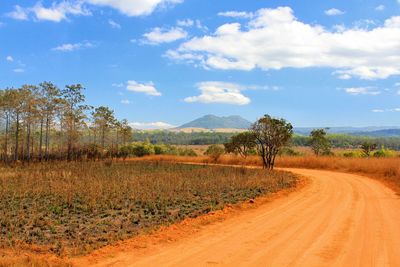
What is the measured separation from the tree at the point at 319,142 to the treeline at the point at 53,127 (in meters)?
27.8

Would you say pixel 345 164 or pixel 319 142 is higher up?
pixel 319 142

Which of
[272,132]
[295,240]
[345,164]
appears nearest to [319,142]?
[345,164]

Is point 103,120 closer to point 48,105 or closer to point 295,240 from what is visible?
point 48,105

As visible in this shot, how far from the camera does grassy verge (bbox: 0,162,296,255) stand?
8539 mm

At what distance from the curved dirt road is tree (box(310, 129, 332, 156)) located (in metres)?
39.6

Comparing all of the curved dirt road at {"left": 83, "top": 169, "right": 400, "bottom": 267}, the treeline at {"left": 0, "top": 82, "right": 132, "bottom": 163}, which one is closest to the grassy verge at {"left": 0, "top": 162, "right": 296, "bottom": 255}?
the curved dirt road at {"left": 83, "top": 169, "right": 400, "bottom": 267}

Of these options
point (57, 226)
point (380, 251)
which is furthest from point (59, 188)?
point (380, 251)

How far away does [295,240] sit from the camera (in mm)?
8297

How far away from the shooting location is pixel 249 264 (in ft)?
22.1

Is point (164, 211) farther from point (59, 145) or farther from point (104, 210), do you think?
point (59, 145)

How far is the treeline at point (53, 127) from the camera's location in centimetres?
3912

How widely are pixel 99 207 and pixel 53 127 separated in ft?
120

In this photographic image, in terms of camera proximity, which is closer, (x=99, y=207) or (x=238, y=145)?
(x=99, y=207)

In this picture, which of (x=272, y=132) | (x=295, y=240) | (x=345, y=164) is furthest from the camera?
(x=345, y=164)
